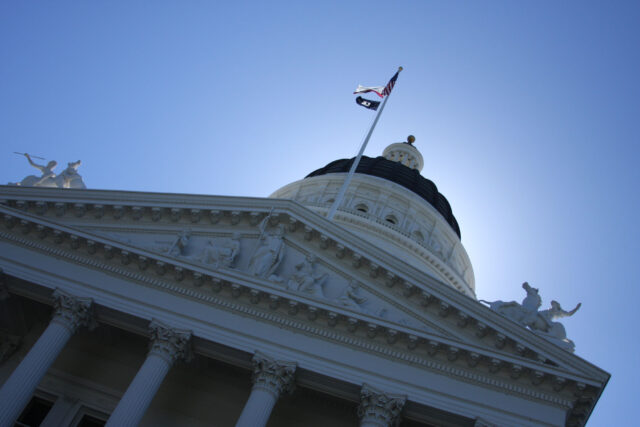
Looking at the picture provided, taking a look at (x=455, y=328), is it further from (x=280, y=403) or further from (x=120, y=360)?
(x=120, y=360)

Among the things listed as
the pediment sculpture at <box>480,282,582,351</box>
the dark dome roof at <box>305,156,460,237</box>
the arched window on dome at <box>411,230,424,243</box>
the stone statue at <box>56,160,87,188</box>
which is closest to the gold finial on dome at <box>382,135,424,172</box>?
the dark dome roof at <box>305,156,460,237</box>

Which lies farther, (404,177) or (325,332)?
(404,177)

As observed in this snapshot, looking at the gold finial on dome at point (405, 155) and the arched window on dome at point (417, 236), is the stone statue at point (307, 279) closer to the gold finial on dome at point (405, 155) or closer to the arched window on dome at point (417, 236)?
the arched window on dome at point (417, 236)

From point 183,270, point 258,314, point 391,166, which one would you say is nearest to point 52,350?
point 183,270

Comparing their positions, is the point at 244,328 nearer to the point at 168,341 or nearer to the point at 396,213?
the point at 168,341

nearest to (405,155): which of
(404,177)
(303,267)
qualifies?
(404,177)

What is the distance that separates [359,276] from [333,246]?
1266mm

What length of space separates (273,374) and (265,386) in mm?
385

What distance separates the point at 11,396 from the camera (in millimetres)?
16422

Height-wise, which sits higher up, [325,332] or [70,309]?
[325,332]

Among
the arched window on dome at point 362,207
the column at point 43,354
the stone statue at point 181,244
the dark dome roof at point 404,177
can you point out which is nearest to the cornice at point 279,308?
the stone statue at point 181,244

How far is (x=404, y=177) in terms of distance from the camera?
49.9 meters

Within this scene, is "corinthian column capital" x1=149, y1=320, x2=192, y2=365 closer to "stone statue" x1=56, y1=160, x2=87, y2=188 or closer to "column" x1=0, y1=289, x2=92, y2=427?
"column" x1=0, y1=289, x2=92, y2=427

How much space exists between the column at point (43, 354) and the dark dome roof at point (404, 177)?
3269cm
